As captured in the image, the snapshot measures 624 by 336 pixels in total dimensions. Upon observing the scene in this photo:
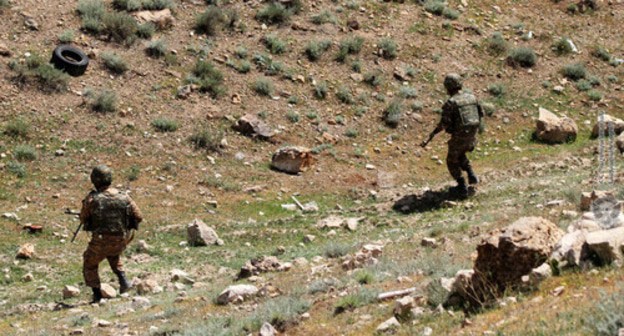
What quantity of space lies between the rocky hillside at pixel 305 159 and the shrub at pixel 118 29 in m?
0.06

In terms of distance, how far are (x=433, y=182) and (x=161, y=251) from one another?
7.19 m

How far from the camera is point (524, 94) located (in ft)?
73.7

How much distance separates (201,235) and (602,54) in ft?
56.7

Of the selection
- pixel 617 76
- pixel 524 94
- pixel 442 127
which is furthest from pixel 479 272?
pixel 617 76

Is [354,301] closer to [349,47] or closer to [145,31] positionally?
[145,31]

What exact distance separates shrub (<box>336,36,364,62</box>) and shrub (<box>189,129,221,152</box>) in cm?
601

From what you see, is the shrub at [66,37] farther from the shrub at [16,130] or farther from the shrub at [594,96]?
the shrub at [594,96]

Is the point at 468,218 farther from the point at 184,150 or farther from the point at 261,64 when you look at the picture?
the point at 261,64

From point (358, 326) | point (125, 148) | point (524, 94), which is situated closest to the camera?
point (358, 326)

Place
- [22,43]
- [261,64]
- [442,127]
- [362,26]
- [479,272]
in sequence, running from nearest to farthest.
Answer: [479,272]
[442,127]
[22,43]
[261,64]
[362,26]

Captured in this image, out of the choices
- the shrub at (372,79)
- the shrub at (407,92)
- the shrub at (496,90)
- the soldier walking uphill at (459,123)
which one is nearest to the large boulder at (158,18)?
the shrub at (372,79)

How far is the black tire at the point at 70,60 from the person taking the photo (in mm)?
18391

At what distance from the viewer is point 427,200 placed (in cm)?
1507

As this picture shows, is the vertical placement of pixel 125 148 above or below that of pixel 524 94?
below
